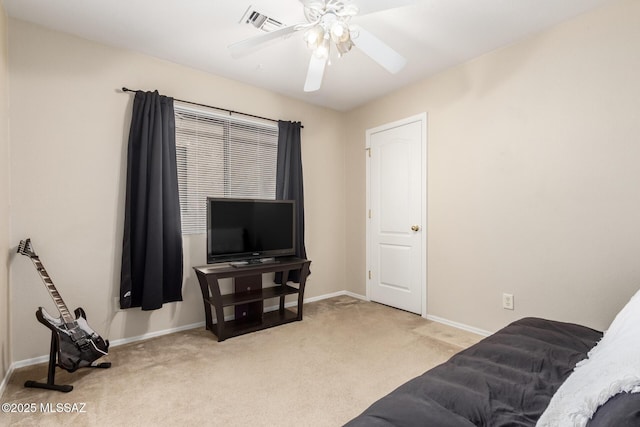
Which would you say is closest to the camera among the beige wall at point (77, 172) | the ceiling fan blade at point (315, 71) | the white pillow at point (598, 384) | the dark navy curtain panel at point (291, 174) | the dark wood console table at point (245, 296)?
the white pillow at point (598, 384)

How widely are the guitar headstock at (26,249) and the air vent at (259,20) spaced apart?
87.1 inches

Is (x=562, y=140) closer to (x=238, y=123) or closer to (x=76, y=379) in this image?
(x=238, y=123)

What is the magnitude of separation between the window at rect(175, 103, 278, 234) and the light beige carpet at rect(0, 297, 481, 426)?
3.99 feet

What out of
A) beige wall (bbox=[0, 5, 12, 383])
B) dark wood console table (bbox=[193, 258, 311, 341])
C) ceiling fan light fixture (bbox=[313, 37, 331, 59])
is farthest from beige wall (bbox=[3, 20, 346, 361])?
ceiling fan light fixture (bbox=[313, 37, 331, 59])

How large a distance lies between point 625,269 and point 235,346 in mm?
2941

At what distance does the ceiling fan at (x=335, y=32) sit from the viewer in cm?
177

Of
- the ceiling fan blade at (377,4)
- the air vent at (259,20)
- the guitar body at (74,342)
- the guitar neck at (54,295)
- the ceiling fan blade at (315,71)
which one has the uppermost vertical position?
the air vent at (259,20)

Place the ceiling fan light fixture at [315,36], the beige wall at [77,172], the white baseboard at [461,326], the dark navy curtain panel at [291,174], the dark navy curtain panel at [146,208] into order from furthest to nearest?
the dark navy curtain panel at [291,174]
the white baseboard at [461,326]
the dark navy curtain panel at [146,208]
the beige wall at [77,172]
the ceiling fan light fixture at [315,36]

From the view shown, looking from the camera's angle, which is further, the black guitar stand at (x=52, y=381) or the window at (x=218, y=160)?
the window at (x=218, y=160)

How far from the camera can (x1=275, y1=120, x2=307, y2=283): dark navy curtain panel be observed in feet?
12.2

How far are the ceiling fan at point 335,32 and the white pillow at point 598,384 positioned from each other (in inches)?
67.2

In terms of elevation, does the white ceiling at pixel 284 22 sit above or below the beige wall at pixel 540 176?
above

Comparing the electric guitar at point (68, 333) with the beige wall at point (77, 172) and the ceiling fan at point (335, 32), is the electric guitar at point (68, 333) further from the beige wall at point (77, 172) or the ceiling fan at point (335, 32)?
the ceiling fan at point (335, 32)

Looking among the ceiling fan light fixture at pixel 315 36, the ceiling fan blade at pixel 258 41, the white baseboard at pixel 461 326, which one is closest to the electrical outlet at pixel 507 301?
the white baseboard at pixel 461 326
